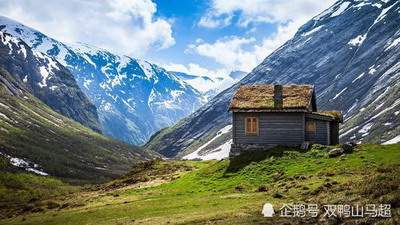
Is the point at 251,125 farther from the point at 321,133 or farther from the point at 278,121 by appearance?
the point at 321,133

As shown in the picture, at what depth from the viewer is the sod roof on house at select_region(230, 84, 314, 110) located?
63.0m

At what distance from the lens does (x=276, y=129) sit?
2480 inches

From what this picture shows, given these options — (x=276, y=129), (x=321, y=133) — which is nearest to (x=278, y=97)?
(x=276, y=129)

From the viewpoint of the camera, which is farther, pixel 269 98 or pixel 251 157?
pixel 269 98

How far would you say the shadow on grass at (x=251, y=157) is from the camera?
57.0 m

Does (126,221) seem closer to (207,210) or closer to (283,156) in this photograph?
(207,210)

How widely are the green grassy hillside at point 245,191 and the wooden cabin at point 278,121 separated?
11.9 feet

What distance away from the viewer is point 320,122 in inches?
2488

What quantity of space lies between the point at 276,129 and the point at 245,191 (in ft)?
62.8

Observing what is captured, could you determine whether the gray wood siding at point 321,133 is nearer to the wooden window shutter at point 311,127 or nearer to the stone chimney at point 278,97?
the wooden window shutter at point 311,127

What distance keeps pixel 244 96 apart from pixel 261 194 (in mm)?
26633

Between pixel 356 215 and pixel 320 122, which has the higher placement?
pixel 320 122

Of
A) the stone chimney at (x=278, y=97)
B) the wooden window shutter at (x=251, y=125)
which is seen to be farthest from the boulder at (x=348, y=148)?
the wooden window shutter at (x=251, y=125)

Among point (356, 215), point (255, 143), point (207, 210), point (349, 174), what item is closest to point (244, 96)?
point (255, 143)
